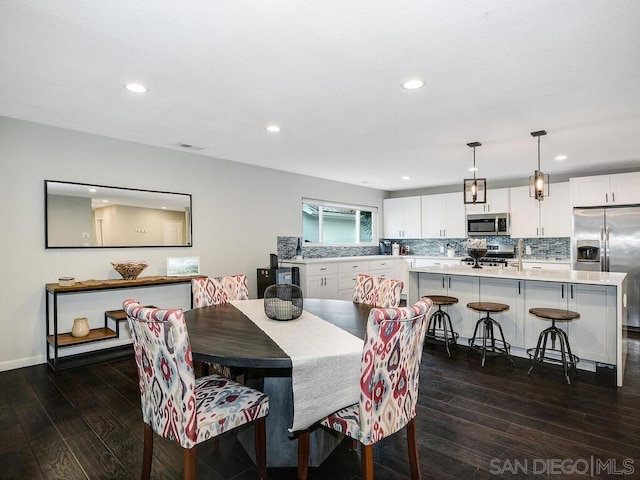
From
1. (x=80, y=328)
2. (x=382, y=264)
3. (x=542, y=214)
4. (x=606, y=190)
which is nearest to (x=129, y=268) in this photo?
(x=80, y=328)

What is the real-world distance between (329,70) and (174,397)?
2124 mm

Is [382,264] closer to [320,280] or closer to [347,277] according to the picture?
[347,277]

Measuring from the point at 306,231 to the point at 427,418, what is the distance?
4.44 m

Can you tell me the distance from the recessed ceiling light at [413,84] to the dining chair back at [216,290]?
2.13 meters

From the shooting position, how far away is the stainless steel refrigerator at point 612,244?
5.15 meters

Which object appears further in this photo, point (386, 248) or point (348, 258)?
point (386, 248)

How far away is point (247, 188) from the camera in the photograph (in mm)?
5465

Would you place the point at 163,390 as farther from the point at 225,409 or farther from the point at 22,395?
the point at 22,395

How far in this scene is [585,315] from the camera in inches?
138

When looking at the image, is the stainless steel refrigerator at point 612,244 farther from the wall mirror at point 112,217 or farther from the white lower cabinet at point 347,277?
the wall mirror at point 112,217

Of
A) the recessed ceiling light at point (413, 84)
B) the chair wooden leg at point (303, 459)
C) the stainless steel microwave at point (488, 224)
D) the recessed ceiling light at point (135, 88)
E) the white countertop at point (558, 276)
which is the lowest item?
the chair wooden leg at point (303, 459)

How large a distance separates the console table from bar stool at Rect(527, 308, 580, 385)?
3836mm

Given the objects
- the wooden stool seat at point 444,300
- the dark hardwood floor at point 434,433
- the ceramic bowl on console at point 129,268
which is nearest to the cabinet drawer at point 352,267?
the wooden stool seat at point 444,300

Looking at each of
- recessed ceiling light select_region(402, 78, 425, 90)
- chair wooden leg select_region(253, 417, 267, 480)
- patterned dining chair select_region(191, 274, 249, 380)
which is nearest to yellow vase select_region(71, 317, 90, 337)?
patterned dining chair select_region(191, 274, 249, 380)
